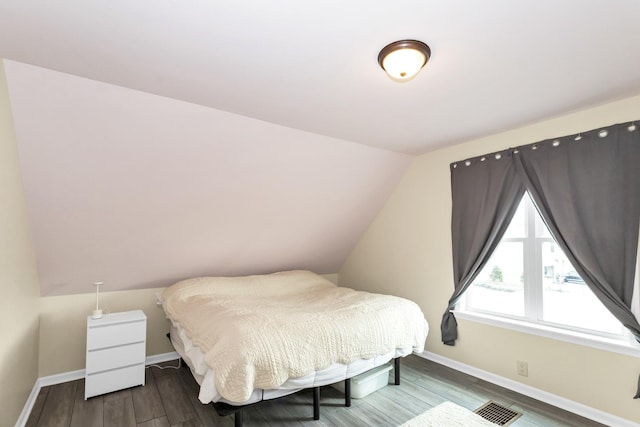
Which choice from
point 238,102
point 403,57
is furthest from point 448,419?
point 238,102

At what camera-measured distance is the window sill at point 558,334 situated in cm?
227

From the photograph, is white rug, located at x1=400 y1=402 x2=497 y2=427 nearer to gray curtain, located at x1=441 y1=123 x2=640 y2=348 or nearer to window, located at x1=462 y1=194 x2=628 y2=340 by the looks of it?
window, located at x1=462 y1=194 x2=628 y2=340

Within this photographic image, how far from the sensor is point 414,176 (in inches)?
149

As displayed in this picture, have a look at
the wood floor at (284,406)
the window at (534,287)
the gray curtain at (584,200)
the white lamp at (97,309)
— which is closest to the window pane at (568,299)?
the window at (534,287)

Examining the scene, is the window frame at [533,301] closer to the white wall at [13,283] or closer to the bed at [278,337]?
the bed at [278,337]

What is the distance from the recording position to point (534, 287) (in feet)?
9.20

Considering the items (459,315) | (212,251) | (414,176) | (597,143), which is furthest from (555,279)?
(212,251)

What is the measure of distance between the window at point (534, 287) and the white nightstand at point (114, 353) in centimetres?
318

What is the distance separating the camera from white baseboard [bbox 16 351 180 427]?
2340 millimetres

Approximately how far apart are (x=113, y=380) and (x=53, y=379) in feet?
2.31

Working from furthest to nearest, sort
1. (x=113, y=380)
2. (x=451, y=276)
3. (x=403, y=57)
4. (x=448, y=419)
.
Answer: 1. (x=451, y=276)
2. (x=113, y=380)
3. (x=448, y=419)
4. (x=403, y=57)

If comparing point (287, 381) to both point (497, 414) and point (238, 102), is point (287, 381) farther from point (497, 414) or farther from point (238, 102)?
point (238, 102)

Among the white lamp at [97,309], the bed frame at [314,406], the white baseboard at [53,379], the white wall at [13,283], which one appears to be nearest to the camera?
the white wall at [13,283]

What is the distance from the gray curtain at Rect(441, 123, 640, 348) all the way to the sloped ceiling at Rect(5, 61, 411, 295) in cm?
117
